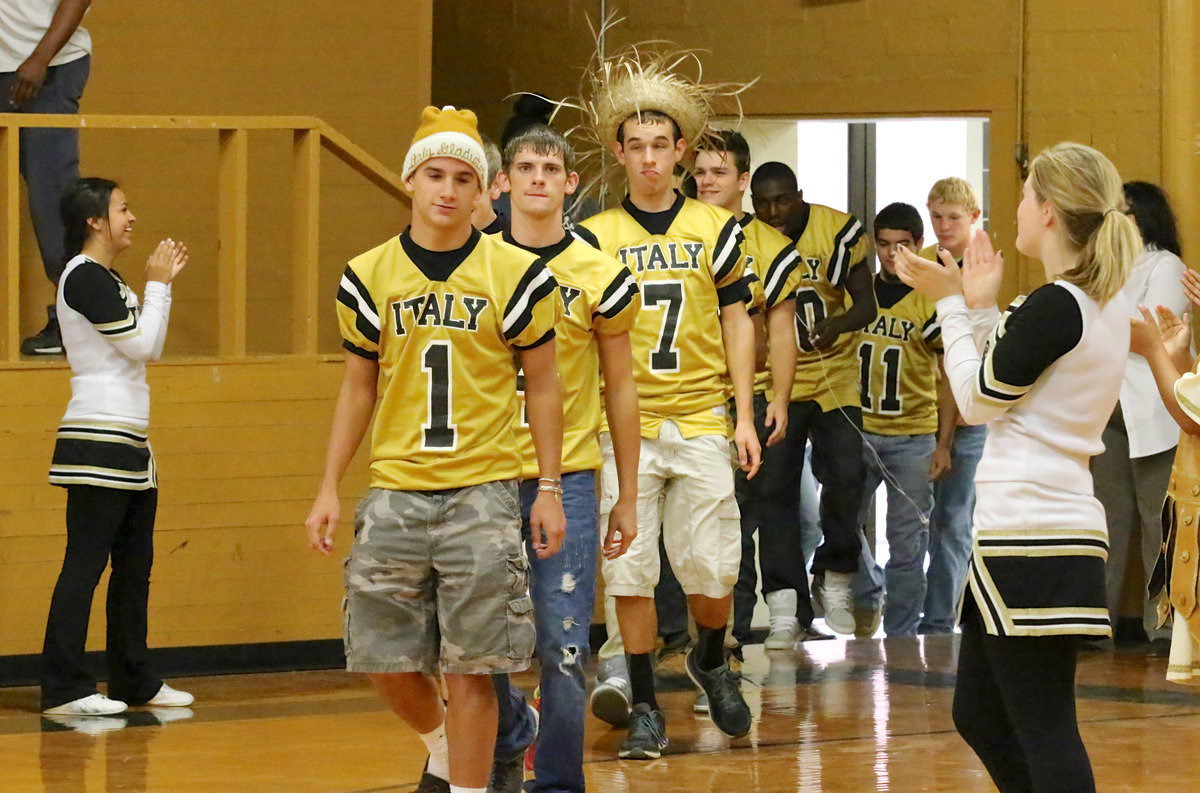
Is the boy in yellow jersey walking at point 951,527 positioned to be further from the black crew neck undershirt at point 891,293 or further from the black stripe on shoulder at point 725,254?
the black stripe on shoulder at point 725,254

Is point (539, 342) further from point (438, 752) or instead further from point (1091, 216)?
point (1091, 216)

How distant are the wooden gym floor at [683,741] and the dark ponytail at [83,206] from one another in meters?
1.66

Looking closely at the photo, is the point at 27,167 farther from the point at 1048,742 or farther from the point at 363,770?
the point at 1048,742

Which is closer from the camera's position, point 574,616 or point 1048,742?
point 1048,742

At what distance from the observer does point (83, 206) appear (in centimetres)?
596

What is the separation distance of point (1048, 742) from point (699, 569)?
1.97 m

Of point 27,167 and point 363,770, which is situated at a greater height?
point 27,167

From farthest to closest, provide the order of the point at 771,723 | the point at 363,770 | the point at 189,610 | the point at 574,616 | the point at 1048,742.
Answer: the point at 189,610
the point at 771,723
the point at 363,770
the point at 574,616
the point at 1048,742

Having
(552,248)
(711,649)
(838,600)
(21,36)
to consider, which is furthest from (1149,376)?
(21,36)

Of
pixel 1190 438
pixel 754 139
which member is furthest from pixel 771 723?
pixel 754 139

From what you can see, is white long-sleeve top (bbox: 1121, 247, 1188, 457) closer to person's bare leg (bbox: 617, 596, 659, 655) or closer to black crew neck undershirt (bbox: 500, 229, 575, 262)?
person's bare leg (bbox: 617, 596, 659, 655)

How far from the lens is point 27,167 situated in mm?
6969

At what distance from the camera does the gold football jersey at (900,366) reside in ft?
26.2

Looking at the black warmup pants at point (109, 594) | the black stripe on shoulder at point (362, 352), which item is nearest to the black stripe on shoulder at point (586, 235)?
the black stripe on shoulder at point (362, 352)
